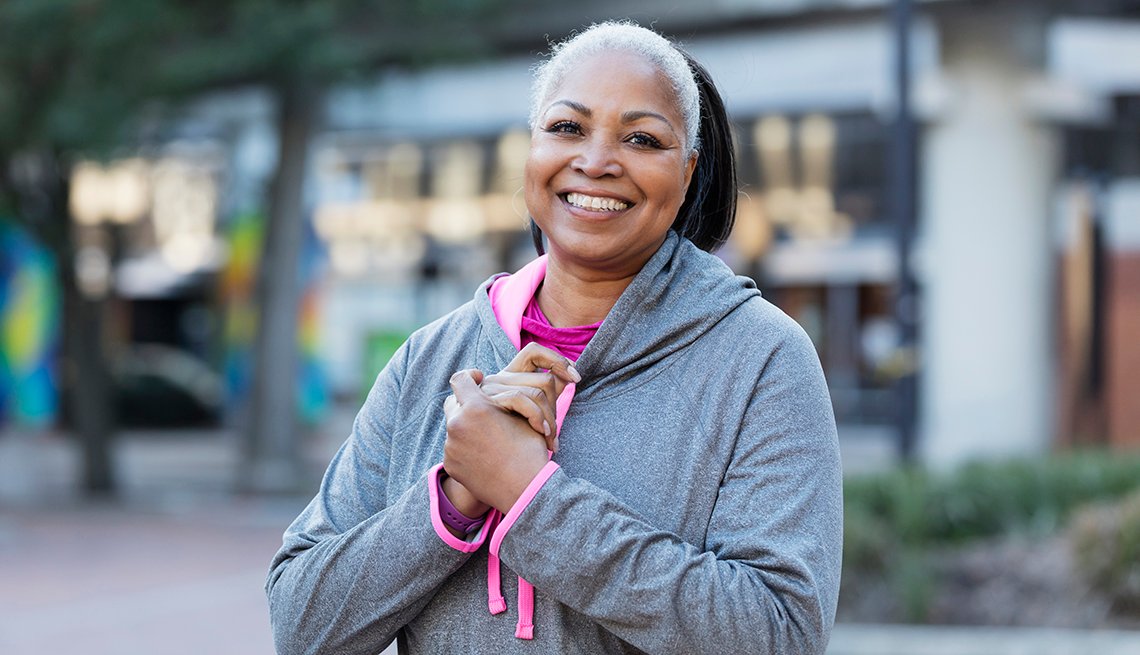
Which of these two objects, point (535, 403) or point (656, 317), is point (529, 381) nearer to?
point (535, 403)

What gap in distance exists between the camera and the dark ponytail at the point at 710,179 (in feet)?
7.17

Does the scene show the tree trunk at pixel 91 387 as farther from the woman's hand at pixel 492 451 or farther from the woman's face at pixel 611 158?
the woman's hand at pixel 492 451

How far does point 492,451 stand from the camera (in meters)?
1.85

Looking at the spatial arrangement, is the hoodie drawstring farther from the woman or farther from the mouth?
the mouth

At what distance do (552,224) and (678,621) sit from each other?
23.7 inches

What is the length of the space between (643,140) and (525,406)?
→ 42cm

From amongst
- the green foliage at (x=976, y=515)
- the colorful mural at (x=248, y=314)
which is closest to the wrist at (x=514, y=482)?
the green foliage at (x=976, y=515)

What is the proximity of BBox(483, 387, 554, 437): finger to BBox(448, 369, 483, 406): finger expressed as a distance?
0.02 m

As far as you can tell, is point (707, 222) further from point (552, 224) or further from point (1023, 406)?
point (1023, 406)

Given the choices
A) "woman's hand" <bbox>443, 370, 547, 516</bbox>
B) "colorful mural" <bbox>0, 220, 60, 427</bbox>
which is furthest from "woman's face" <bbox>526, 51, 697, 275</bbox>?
"colorful mural" <bbox>0, 220, 60, 427</bbox>

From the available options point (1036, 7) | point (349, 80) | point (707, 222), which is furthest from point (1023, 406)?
point (707, 222)

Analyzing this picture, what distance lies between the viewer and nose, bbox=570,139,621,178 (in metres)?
1.97

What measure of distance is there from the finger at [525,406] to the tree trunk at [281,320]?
15080 millimetres

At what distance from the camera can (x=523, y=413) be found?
1854 mm
